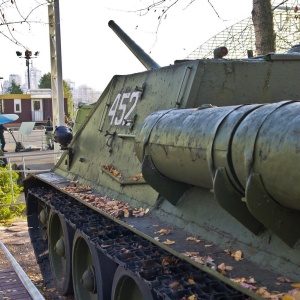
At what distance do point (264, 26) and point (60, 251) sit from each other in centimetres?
549

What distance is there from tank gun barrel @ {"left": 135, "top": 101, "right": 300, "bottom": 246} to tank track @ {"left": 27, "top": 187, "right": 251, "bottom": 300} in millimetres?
459

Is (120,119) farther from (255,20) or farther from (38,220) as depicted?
(255,20)

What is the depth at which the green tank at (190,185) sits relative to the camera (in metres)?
2.84

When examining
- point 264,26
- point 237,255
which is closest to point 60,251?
point 237,255

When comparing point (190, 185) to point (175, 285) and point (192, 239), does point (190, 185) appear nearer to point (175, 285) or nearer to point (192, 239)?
point (192, 239)

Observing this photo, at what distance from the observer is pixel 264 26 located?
32.2 feet

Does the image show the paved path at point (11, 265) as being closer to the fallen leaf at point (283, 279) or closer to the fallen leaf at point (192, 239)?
the fallen leaf at point (192, 239)

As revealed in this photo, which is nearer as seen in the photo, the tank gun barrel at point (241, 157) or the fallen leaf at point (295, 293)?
the fallen leaf at point (295, 293)

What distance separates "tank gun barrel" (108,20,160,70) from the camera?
6.48 m

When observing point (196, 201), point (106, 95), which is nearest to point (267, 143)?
point (196, 201)

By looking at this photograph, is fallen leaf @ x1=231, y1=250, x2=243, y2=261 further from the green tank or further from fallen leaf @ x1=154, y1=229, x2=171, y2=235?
fallen leaf @ x1=154, y1=229, x2=171, y2=235

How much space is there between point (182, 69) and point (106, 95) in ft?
5.80

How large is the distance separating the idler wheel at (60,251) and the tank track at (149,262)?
0.33m

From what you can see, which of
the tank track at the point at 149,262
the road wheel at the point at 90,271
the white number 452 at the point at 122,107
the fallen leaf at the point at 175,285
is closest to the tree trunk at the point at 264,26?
the white number 452 at the point at 122,107
